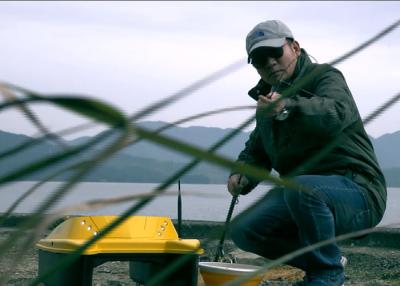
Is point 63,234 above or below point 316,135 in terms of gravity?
below

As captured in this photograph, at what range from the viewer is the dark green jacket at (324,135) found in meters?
1.93

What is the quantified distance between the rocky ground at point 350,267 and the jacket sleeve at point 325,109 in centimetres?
97

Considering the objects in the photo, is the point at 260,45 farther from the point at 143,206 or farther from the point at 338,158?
the point at 143,206

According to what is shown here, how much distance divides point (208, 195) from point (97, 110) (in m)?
0.14

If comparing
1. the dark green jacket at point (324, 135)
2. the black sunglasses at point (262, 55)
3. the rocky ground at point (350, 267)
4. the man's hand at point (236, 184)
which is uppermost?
the black sunglasses at point (262, 55)

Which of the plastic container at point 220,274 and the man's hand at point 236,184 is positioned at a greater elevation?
the man's hand at point 236,184

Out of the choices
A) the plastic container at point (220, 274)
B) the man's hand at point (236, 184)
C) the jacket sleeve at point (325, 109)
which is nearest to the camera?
the jacket sleeve at point (325, 109)

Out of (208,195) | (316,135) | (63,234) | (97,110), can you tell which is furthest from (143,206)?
(63,234)

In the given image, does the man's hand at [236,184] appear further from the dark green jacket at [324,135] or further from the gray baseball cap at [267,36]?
the gray baseball cap at [267,36]

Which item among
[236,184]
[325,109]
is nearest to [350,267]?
[236,184]

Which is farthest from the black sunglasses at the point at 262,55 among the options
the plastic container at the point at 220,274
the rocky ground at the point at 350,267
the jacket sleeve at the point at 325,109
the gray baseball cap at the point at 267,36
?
the rocky ground at the point at 350,267

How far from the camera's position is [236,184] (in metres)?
2.24

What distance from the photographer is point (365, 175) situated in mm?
2104

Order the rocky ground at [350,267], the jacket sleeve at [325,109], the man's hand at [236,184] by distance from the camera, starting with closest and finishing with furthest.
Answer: the jacket sleeve at [325,109], the man's hand at [236,184], the rocky ground at [350,267]
